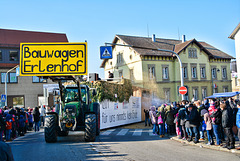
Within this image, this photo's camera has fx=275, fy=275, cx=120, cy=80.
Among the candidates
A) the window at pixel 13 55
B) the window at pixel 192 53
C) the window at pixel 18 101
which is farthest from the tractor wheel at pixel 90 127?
the window at pixel 192 53

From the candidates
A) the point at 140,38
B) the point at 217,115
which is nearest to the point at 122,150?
the point at 217,115

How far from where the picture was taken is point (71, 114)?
12523 mm

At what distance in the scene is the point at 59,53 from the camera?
12070 millimetres

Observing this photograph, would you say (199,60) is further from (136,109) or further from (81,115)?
(81,115)

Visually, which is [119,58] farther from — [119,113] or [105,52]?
[105,52]

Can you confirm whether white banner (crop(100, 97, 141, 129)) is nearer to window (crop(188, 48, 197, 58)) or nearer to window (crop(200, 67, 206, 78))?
window (crop(188, 48, 197, 58))

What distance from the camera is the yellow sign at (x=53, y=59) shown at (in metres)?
11.8

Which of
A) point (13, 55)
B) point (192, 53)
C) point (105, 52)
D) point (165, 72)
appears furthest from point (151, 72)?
point (105, 52)

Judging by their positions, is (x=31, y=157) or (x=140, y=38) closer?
(x=31, y=157)

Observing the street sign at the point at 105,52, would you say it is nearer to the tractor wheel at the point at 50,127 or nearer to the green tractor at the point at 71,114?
the green tractor at the point at 71,114

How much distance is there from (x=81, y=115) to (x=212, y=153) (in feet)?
20.2

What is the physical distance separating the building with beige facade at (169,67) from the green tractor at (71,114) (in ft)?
82.5

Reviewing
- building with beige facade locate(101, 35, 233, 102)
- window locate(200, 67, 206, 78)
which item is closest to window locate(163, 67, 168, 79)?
building with beige facade locate(101, 35, 233, 102)

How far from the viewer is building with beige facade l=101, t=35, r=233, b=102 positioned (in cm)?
4200
